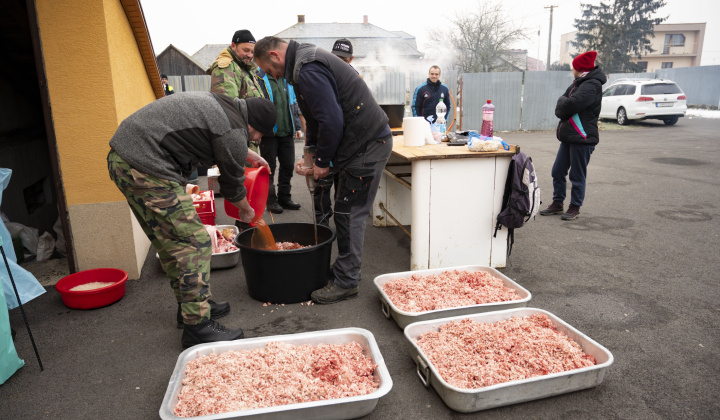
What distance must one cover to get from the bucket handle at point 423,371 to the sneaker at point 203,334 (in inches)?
48.7

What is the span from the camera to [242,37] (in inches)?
197

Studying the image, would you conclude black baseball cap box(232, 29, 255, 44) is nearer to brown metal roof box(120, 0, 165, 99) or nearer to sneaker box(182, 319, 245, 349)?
brown metal roof box(120, 0, 165, 99)

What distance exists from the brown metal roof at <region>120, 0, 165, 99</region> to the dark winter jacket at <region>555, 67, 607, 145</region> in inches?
196

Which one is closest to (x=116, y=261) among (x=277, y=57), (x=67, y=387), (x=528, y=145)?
(x=67, y=387)

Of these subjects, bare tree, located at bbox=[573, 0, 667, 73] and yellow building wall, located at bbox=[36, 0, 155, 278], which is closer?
yellow building wall, located at bbox=[36, 0, 155, 278]

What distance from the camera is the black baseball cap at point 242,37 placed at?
500 cm

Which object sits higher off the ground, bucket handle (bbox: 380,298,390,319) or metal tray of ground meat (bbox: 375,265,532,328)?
metal tray of ground meat (bbox: 375,265,532,328)

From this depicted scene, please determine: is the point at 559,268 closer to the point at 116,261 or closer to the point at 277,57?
the point at 277,57

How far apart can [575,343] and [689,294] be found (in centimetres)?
168

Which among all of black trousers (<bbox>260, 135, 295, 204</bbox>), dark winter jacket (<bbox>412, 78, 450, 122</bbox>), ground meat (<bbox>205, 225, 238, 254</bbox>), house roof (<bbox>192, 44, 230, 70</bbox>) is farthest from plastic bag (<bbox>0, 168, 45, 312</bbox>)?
house roof (<bbox>192, 44, 230, 70</bbox>)

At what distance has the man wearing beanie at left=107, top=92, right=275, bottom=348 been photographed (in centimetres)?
250

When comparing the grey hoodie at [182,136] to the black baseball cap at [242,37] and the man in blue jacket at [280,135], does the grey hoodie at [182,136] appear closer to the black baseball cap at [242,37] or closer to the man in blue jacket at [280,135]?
the black baseball cap at [242,37]

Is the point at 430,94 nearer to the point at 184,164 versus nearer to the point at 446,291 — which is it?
the point at 446,291

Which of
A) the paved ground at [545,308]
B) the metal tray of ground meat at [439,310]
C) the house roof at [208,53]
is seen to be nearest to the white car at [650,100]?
the paved ground at [545,308]
